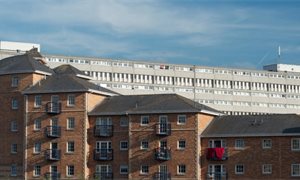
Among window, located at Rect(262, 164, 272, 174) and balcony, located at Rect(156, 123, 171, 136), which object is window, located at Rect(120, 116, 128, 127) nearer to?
balcony, located at Rect(156, 123, 171, 136)

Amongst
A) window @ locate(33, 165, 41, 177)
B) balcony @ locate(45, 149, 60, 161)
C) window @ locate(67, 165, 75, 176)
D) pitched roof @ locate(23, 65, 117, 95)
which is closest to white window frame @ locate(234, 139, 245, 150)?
pitched roof @ locate(23, 65, 117, 95)

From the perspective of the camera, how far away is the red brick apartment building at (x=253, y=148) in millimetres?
86375

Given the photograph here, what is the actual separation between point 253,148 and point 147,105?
42.4ft

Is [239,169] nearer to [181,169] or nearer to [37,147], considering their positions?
[181,169]

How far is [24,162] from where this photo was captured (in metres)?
95.0

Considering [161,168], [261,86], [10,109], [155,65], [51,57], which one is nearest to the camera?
[161,168]

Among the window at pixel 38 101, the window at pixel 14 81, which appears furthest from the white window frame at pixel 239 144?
the window at pixel 14 81

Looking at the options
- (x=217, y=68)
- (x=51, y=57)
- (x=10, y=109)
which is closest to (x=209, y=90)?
(x=217, y=68)

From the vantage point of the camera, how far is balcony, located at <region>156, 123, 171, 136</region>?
90500mm

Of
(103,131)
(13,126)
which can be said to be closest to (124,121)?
(103,131)

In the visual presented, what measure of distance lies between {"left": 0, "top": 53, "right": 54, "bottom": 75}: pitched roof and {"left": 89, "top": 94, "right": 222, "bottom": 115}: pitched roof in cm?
885

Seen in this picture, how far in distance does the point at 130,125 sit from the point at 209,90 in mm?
95850

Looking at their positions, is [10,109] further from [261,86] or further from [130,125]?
[261,86]

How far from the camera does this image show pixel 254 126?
294ft
